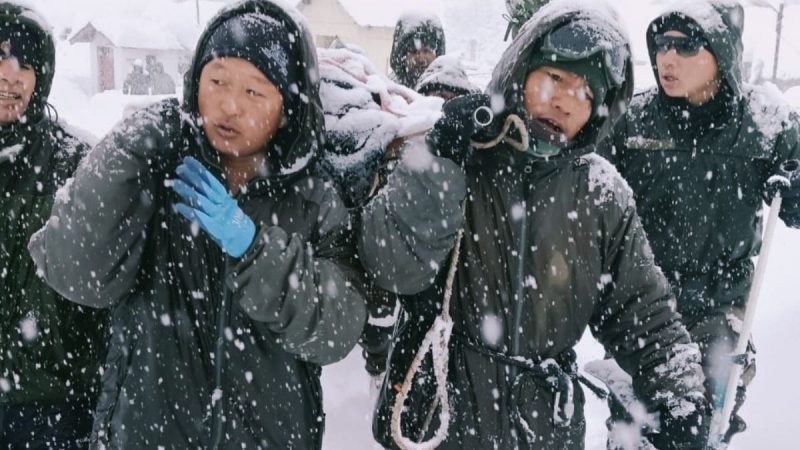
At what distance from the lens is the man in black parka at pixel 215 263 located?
1.79 m

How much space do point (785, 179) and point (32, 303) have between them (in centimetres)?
339

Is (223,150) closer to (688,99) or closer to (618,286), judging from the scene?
(618,286)

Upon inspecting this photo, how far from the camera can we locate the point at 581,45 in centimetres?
213

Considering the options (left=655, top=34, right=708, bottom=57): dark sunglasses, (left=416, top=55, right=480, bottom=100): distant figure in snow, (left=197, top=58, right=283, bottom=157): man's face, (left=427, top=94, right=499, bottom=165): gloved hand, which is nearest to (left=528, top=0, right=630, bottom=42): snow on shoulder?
(left=427, top=94, right=499, bottom=165): gloved hand

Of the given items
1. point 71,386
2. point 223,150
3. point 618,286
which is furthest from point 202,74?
point 618,286

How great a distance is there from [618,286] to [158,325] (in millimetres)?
1486

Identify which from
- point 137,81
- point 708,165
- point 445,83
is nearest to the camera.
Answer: point 708,165

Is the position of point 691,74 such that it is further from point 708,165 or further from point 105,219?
point 105,219

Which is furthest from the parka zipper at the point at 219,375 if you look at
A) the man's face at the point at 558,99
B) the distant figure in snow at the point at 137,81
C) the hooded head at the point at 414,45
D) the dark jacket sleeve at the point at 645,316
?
the distant figure in snow at the point at 137,81

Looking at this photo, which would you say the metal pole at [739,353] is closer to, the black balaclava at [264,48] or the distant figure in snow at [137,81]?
the black balaclava at [264,48]

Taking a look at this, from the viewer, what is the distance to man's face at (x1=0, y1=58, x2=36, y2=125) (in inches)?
95.7

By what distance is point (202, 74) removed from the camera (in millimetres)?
1961

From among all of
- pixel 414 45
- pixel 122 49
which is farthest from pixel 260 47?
pixel 122 49

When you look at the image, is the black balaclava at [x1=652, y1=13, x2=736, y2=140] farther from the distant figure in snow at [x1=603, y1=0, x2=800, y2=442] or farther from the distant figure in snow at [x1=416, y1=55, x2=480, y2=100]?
the distant figure in snow at [x1=416, y1=55, x2=480, y2=100]
